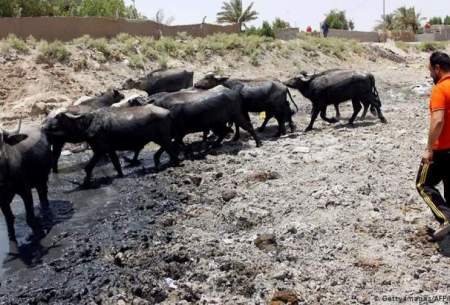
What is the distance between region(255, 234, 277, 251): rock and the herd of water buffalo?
3.60 metres

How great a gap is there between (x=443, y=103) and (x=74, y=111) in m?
8.98

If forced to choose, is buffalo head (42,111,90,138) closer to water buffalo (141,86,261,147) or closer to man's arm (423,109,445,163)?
water buffalo (141,86,261,147)

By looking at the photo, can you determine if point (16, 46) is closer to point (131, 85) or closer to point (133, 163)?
point (131, 85)

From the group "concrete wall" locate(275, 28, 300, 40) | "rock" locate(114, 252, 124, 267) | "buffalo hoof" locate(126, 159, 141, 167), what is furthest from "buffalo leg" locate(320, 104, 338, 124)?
"concrete wall" locate(275, 28, 300, 40)

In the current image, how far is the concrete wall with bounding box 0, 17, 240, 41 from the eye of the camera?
27.5m

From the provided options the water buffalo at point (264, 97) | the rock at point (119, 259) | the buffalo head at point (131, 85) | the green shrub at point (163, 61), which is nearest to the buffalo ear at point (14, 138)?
the rock at point (119, 259)

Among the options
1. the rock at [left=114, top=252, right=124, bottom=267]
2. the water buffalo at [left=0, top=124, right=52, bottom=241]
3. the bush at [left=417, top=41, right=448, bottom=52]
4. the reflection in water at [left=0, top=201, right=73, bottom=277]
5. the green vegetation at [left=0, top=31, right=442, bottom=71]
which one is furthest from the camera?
the bush at [left=417, top=41, right=448, bottom=52]

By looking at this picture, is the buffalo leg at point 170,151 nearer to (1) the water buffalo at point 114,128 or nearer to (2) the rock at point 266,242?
(1) the water buffalo at point 114,128

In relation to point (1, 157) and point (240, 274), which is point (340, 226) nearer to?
point (240, 274)

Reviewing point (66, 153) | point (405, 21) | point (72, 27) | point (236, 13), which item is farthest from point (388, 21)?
point (66, 153)

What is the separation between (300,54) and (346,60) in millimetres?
3238

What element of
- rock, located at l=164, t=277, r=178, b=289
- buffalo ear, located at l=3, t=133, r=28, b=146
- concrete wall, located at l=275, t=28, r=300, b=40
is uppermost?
buffalo ear, located at l=3, t=133, r=28, b=146

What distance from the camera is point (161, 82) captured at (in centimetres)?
2008

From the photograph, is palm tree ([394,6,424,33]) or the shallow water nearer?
the shallow water
